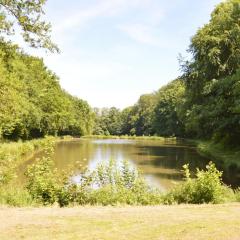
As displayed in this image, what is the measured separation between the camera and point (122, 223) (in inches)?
367

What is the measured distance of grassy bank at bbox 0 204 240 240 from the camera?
8211 mm

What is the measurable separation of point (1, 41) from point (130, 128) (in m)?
142

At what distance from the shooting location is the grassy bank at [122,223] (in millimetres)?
8211

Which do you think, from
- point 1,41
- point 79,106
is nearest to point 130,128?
point 79,106

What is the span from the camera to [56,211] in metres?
11.1

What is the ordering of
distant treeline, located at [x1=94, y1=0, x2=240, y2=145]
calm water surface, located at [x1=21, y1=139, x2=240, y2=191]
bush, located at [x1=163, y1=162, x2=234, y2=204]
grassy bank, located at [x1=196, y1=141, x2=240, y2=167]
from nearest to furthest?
bush, located at [x1=163, y1=162, x2=234, y2=204] → calm water surface, located at [x1=21, y1=139, x2=240, y2=191] → grassy bank, located at [x1=196, y1=141, x2=240, y2=167] → distant treeline, located at [x1=94, y1=0, x2=240, y2=145]

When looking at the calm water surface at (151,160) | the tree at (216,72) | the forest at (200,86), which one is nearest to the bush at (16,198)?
the calm water surface at (151,160)

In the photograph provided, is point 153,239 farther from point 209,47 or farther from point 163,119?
point 163,119

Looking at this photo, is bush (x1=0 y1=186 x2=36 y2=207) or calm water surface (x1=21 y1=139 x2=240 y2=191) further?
calm water surface (x1=21 y1=139 x2=240 y2=191)

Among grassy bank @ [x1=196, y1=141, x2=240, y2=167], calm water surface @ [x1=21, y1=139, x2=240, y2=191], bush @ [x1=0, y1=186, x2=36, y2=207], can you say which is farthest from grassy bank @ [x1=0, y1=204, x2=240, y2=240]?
grassy bank @ [x1=196, y1=141, x2=240, y2=167]

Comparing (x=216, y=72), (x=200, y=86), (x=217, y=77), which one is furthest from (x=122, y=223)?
(x=200, y=86)

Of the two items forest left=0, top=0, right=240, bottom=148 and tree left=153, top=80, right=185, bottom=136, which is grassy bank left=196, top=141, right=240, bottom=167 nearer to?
forest left=0, top=0, right=240, bottom=148

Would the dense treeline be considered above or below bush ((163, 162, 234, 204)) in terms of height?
above

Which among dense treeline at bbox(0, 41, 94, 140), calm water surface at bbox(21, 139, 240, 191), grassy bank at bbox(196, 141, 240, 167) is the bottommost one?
calm water surface at bbox(21, 139, 240, 191)
